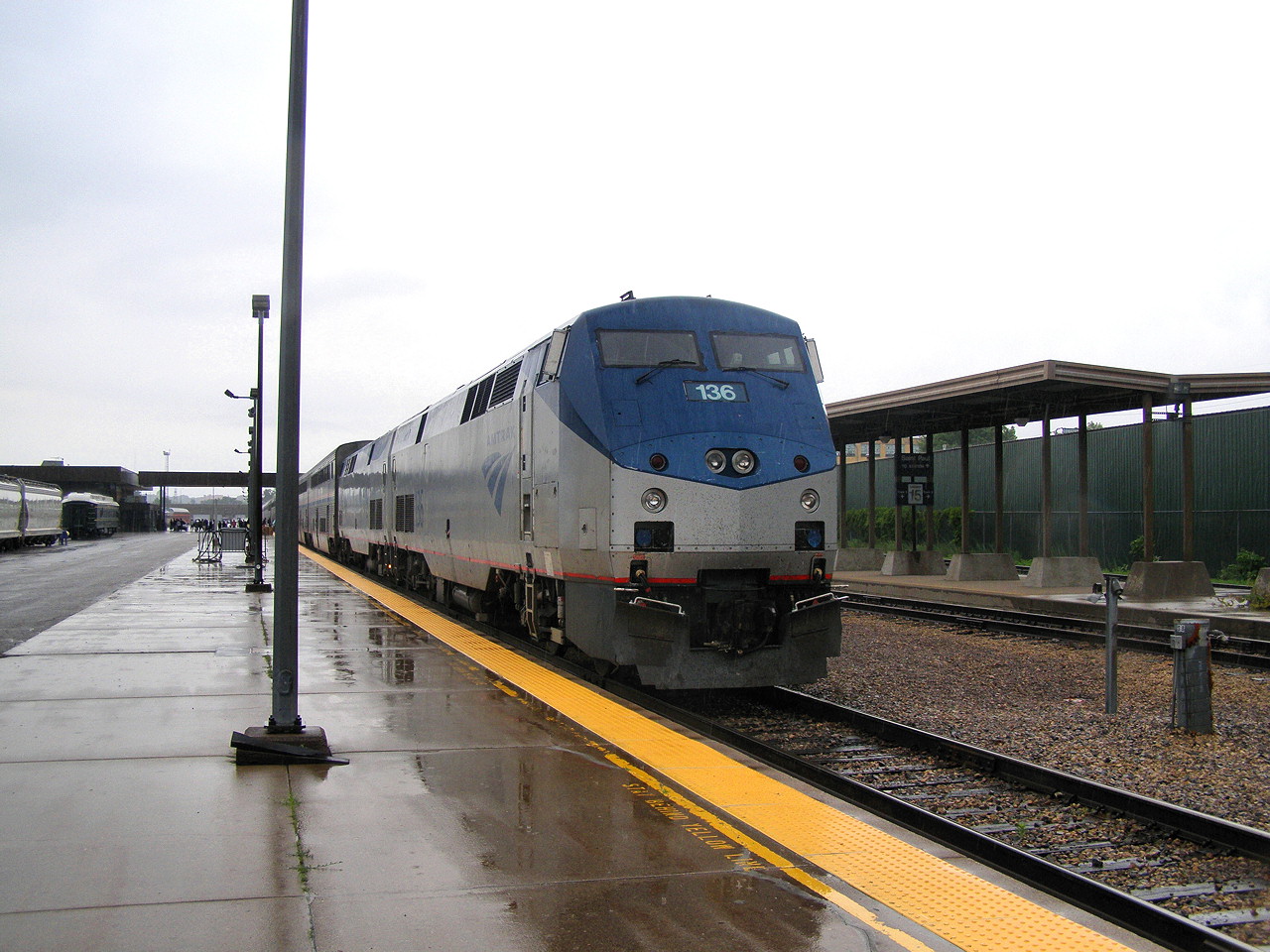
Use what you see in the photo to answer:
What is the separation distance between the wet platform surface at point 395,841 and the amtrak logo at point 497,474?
3198 mm

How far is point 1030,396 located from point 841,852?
15786 mm

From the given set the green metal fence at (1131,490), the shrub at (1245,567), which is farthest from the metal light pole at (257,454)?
the shrub at (1245,567)

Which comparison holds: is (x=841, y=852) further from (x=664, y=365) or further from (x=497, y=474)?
(x=497, y=474)

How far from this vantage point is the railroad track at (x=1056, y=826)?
4543mm

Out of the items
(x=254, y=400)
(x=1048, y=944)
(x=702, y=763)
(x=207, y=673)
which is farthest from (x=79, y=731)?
(x=254, y=400)

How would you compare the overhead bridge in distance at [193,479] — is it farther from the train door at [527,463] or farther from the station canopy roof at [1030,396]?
the train door at [527,463]

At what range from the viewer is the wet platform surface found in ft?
13.5

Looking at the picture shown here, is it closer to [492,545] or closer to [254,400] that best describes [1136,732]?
[492,545]

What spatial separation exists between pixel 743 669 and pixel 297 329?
4296mm

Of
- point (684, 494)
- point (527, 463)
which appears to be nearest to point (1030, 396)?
point (527, 463)

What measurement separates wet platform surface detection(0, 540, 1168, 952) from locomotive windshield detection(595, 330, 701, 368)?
2.91m

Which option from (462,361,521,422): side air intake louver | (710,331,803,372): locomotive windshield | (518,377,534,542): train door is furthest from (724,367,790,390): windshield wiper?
(462,361,521,422): side air intake louver

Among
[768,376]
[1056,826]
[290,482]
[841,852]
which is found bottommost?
[1056,826]

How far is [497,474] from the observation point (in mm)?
12242
